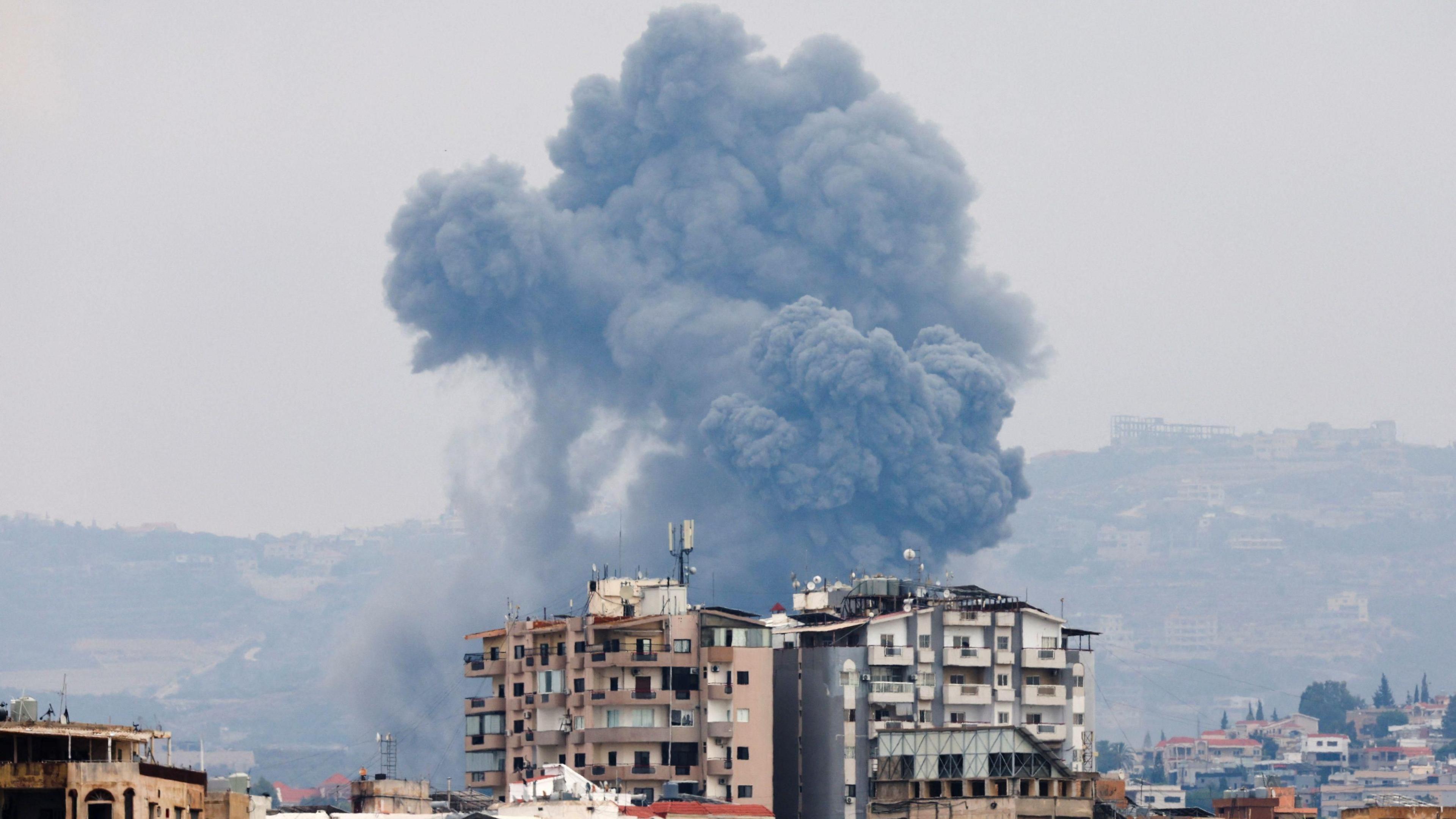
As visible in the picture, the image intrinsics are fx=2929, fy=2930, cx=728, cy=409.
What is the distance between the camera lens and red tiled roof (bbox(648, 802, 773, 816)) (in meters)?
73.8

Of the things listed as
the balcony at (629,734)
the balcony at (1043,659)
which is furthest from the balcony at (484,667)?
the balcony at (1043,659)

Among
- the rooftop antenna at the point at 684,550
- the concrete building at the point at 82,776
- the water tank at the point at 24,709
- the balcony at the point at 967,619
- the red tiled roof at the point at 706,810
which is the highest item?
the rooftop antenna at the point at 684,550

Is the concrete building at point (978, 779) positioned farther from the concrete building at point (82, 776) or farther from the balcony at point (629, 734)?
the concrete building at point (82, 776)

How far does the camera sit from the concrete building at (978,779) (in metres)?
75.8

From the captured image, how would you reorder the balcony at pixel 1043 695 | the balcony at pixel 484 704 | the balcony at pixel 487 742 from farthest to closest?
1. the balcony at pixel 484 704
2. the balcony at pixel 487 742
3. the balcony at pixel 1043 695

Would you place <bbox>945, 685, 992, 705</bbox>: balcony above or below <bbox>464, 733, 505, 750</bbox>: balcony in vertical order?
above

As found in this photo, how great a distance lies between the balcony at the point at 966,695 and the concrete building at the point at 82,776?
48165 mm

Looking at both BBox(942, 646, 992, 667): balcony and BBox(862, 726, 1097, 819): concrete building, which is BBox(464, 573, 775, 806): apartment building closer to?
BBox(942, 646, 992, 667): balcony

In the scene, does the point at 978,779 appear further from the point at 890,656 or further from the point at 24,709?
the point at 24,709

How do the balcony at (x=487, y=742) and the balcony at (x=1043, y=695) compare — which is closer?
the balcony at (x=1043, y=695)

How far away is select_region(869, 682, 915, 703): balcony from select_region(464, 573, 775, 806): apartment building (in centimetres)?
337

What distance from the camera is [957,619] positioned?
3740 inches

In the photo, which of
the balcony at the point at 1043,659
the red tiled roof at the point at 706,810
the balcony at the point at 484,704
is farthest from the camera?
the balcony at the point at 484,704

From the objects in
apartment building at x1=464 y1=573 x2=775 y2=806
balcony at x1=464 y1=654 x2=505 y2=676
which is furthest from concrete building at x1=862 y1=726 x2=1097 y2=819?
balcony at x1=464 y1=654 x2=505 y2=676
